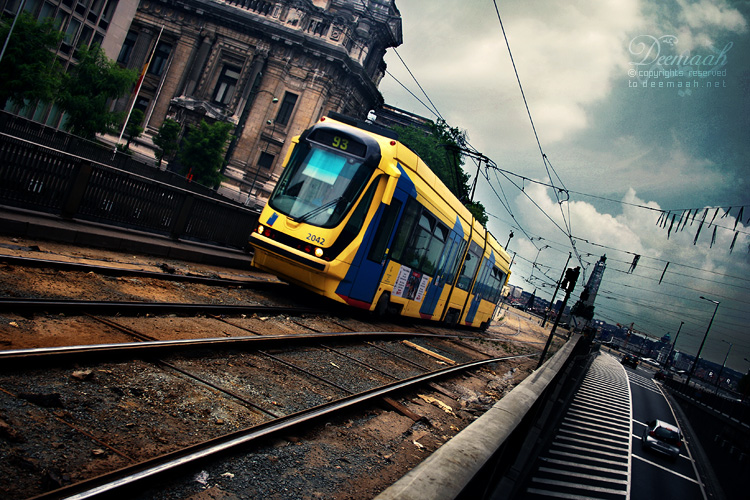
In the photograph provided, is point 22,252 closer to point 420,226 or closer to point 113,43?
point 420,226

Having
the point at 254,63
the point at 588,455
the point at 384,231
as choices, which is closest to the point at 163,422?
the point at 384,231

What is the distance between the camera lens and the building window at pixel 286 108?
45.2 metres

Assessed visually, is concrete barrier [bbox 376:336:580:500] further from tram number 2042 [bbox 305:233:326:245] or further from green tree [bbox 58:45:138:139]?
green tree [bbox 58:45:138:139]

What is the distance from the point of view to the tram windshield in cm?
1049

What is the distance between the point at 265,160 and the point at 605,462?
1353 inches

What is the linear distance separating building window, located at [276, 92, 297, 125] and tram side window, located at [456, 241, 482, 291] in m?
30.2

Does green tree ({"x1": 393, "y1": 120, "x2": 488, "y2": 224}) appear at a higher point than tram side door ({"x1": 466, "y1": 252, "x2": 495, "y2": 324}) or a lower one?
higher

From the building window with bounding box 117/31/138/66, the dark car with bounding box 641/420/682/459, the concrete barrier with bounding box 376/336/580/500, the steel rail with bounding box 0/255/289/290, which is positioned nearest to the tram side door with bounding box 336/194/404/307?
the steel rail with bounding box 0/255/289/290

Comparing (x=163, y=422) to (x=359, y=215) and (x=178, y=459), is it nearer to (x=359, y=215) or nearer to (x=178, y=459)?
(x=178, y=459)

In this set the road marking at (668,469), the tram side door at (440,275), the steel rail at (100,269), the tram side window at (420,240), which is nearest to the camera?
the steel rail at (100,269)

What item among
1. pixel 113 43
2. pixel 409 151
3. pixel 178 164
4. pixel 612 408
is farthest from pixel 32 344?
pixel 113 43

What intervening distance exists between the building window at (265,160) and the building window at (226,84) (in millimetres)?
6451

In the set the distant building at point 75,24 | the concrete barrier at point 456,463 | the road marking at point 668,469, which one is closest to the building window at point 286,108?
the distant building at point 75,24

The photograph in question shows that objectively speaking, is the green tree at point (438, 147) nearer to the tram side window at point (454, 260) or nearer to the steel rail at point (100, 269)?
the tram side window at point (454, 260)
